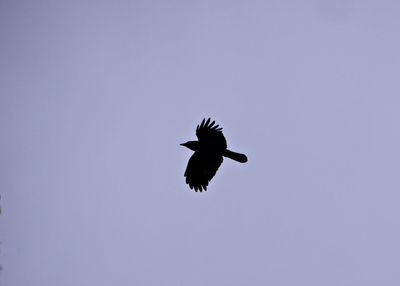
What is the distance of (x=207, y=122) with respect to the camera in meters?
12.9

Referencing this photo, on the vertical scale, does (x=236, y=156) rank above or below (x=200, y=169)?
above

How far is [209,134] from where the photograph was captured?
12883 mm

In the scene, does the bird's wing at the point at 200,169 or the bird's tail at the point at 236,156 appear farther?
the bird's wing at the point at 200,169

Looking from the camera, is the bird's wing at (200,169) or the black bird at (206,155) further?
the bird's wing at (200,169)

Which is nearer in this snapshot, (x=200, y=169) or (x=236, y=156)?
(x=236, y=156)

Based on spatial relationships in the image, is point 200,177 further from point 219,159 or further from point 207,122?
point 207,122

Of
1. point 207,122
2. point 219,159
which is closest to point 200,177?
point 219,159

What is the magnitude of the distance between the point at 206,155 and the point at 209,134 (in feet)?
2.19

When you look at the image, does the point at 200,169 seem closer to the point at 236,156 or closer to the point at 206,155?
the point at 206,155

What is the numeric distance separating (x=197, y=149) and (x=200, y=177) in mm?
952

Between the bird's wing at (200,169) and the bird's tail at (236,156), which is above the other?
the bird's tail at (236,156)

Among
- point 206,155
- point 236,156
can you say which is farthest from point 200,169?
point 236,156

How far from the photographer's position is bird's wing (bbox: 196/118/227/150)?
12.9 metres

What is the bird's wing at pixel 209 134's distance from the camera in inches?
506
